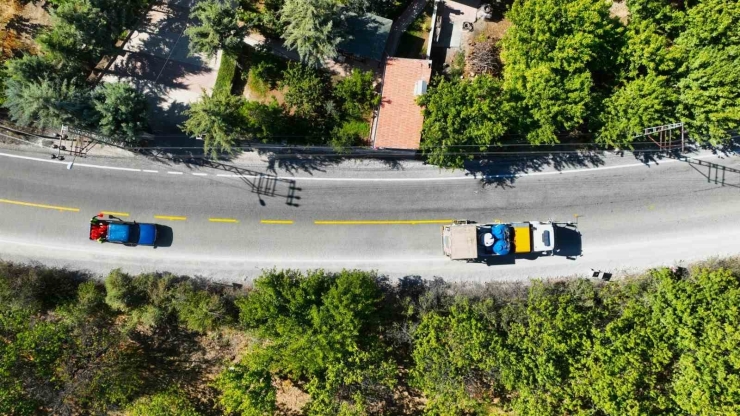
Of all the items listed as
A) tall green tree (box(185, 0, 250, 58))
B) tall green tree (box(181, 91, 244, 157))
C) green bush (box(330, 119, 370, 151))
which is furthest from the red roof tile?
tall green tree (box(185, 0, 250, 58))

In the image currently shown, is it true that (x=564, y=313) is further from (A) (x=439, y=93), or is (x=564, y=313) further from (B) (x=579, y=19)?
(B) (x=579, y=19)

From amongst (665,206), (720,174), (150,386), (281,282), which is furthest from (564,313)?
(150,386)

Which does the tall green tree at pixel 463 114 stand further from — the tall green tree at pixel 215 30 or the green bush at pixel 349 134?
the tall green tree at pixel 215 30

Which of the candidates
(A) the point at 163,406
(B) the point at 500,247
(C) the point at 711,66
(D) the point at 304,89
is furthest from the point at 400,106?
(A) the point at 163,406

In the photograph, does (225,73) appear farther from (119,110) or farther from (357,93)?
(357,93)

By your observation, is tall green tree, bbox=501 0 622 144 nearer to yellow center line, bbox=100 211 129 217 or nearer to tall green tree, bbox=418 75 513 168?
tall green tree, bbox=418 75 513 168
